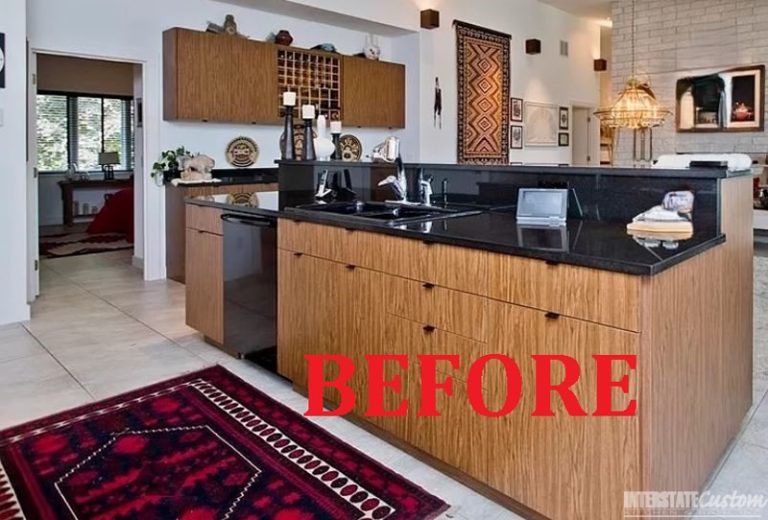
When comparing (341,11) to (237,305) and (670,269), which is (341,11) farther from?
(670,269)

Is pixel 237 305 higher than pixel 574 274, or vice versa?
pixel 574 274

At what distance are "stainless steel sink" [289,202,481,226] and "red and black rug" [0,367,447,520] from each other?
88 centimetres

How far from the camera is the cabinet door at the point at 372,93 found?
6.77 metres

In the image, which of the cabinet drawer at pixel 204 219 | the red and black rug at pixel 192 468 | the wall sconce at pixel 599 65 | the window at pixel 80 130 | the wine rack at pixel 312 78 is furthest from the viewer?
the wall sconce at pixel 599 65

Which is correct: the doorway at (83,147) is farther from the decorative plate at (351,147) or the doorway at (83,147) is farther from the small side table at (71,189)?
the decorative plate at (351,147)

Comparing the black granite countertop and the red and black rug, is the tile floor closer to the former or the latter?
the red and black rug

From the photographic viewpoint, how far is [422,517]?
1.84 m

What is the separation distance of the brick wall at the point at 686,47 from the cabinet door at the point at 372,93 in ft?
10.5

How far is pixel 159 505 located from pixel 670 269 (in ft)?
5.47

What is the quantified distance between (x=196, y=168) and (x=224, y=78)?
0.89 m

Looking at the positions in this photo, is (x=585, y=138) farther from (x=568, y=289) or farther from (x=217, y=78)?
(x=568, y=289)

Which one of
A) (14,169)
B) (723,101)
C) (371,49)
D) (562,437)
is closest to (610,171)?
(562,437)

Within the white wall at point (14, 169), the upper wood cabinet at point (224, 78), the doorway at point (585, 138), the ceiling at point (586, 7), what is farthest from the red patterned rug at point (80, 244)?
the doorway at point (585, 138)

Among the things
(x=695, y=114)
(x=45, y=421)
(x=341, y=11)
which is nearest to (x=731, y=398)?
(x=45, y=421)
